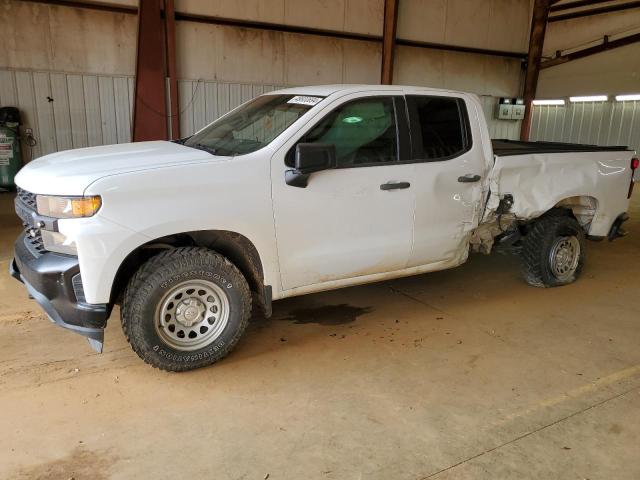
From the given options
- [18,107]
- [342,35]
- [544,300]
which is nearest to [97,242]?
[544,300]

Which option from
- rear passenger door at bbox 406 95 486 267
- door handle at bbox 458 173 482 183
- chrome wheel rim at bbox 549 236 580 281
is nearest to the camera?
rear passenger door at bbox 406 95 486 267

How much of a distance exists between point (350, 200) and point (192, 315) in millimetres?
1392

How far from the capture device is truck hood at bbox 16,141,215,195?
310 centimetres

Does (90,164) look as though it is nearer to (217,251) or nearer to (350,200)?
(217,251)

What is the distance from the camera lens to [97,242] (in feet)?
10.1

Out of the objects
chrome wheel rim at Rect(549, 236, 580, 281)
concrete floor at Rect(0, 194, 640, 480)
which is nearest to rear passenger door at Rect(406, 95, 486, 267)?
concrete floor at Rect(0, 194, 640, 480)

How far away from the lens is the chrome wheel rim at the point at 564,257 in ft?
17.5

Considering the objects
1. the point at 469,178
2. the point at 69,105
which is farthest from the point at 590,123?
the point at 69,105

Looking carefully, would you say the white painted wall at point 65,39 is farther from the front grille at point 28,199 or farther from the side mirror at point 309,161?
the side mirror at point 309,161

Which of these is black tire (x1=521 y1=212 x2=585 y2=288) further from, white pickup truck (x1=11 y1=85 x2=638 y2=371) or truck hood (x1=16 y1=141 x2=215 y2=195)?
truck hood (x1=16 y1=141 x2=215 y2=195)

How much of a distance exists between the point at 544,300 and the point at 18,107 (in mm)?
9828

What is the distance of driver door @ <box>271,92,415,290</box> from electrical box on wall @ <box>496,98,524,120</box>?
42.5ft

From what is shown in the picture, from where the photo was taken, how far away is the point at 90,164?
3363 millimetres

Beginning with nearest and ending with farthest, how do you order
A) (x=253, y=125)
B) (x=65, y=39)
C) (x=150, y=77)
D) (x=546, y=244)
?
(x=253, y=125)
(x=546, y=244)
(x=65, y=39)
(x=150, y=77)
